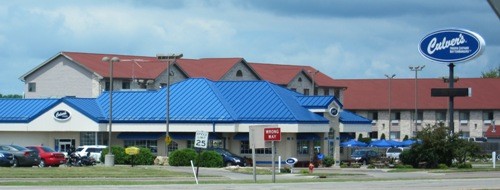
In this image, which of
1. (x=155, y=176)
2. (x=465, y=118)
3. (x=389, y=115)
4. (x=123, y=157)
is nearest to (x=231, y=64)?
(x=389, y=115)

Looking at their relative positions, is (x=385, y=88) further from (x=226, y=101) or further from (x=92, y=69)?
(x=226, y=101)

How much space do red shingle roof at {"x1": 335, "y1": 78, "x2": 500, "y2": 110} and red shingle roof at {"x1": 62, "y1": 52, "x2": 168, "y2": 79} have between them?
2941 centimetres

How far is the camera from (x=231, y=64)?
104 metres

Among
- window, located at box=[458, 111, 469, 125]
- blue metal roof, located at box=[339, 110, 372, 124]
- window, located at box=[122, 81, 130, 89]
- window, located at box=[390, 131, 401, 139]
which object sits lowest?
window, located at box=[390, 131, 401, 139]

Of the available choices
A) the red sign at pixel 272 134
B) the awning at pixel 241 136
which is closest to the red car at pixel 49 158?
the awning at pixel 241 136

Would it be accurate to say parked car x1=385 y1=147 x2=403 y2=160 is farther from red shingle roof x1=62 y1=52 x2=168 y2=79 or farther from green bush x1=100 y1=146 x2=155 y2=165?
green bush x1=100 y1=146 x2=155 y2=165

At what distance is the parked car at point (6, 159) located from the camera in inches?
2067

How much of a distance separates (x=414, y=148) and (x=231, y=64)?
1678 inches

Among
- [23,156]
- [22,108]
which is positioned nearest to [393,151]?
[22,108]

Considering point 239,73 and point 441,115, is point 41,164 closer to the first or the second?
point 239,73

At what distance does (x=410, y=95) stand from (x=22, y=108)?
56.7 m

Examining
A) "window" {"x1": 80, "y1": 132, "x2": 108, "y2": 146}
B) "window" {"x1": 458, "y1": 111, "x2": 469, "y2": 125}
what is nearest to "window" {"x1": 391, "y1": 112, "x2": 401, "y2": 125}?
"window" {"x1": 458, "y1": 111, "x2": 469, "y2": 125}

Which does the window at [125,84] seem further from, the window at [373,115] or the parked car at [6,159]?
the parked car at [6,159]

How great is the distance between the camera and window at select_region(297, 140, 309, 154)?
73000 mm
